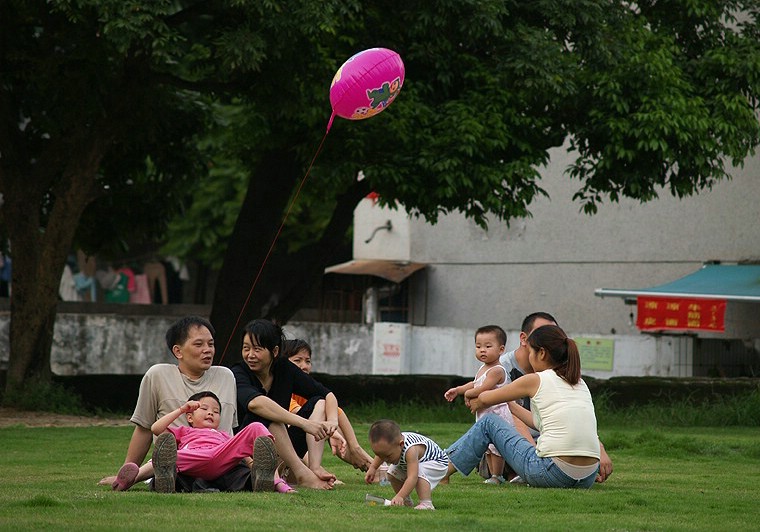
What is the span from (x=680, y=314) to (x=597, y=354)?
3537 millimetres

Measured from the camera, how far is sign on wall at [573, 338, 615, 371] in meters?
30.3

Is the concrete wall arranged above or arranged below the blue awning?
below

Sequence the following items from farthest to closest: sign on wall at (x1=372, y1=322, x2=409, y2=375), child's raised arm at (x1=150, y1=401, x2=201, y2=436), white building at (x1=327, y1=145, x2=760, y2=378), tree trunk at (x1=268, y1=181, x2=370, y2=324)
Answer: sign on wall at (x1=372, y1=322, x2=409, y2=375)
white building at (x1=327, y1=145, x2=760, y2=378)
tree trunk at (x1=268, y1=181, x2=370, y2=324)
child's raised arm at (x1=150, y1=401, x2=201, y2=436)

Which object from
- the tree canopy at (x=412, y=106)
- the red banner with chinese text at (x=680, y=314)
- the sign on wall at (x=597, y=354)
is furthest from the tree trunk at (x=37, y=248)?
the sign on wall at (x=597, y=354)

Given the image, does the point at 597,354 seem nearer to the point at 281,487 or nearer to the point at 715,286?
the point at 715,286

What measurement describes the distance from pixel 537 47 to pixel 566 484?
10625mm

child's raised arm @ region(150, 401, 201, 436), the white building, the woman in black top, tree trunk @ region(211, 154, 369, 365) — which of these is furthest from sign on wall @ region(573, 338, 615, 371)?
child's raised arm @ region(150, 401, 201, 436)

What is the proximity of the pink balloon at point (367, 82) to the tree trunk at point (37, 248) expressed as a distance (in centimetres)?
565

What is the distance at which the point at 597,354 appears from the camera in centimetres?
3045

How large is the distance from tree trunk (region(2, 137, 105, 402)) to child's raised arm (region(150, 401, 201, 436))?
11.9 metres

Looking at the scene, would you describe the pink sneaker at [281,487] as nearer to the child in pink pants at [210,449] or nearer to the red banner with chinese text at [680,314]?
the child in pink pants at [210,449]

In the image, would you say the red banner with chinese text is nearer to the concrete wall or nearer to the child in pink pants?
the concrete wall

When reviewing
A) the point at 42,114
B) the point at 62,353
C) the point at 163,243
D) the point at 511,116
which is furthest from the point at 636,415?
the point at 163,243

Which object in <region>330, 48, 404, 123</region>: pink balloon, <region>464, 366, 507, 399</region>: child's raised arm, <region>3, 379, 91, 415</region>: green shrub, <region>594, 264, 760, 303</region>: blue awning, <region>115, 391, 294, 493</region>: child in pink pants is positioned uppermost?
<region>330, 48, 404, 123</region>: pink balloon
